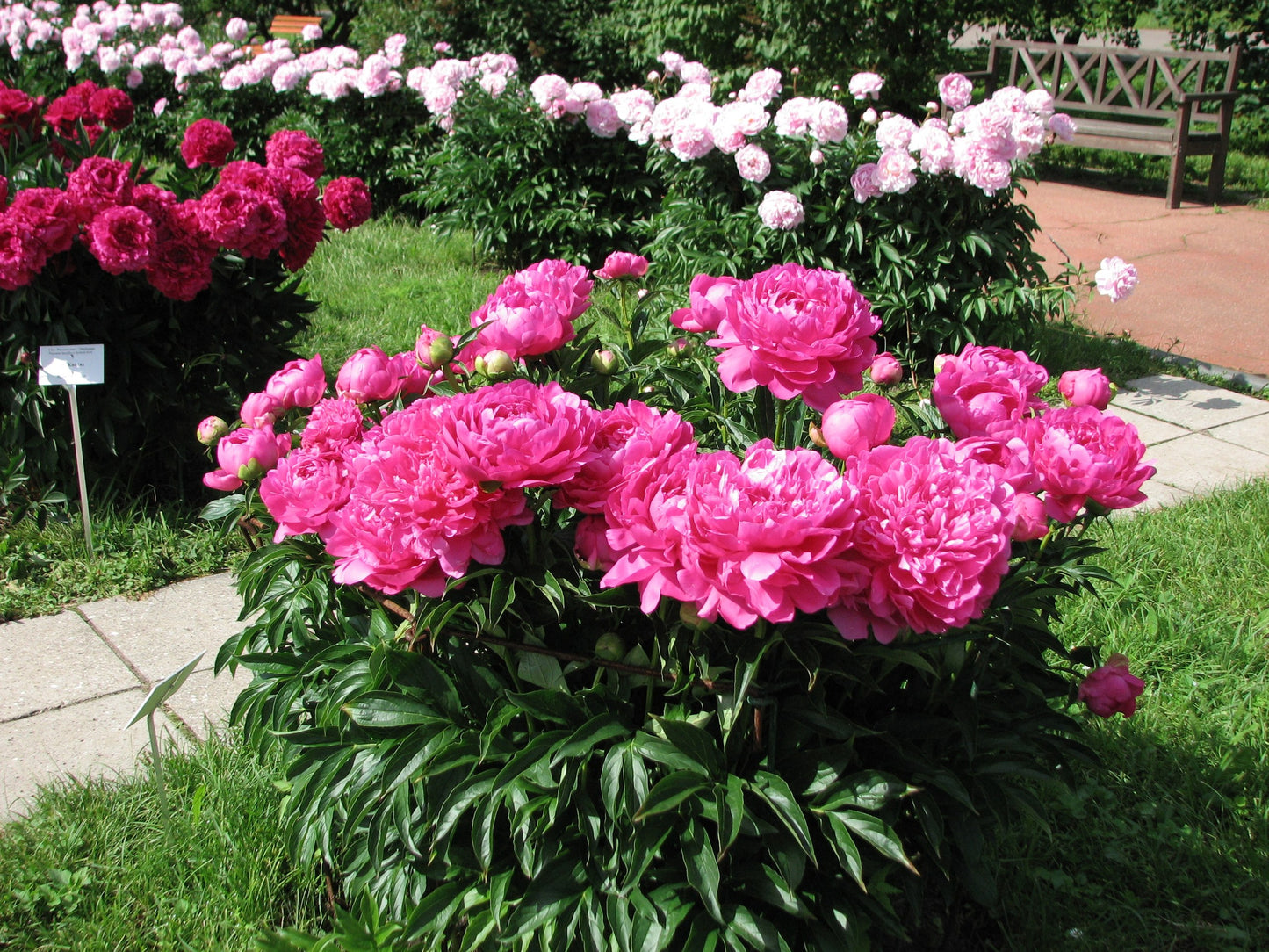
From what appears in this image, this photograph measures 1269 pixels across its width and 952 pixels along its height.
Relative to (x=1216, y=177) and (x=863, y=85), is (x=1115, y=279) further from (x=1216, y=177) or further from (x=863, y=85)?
(x=1216, y=177)

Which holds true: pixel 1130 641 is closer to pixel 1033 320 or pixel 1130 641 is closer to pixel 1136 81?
pixel 1033 320

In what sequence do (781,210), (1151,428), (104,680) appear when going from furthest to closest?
(1151,428)
(781,210)
(104,680)

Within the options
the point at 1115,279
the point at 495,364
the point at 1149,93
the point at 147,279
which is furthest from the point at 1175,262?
the point at 495,364

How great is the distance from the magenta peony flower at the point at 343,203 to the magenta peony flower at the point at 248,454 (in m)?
2.32

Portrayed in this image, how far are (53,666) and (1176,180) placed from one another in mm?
9700

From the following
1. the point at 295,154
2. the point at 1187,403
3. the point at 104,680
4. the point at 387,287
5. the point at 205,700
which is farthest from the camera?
the point at 387,287

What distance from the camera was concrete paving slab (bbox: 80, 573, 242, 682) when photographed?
298 cm

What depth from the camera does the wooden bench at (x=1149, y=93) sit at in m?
9.49

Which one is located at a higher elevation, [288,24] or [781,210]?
[288,24]

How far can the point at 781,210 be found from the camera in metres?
4.56

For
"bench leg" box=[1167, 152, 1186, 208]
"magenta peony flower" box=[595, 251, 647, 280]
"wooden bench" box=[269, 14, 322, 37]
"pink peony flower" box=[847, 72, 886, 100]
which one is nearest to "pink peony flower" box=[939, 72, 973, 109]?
"pink peony flower" box=[847, 72, 886, 100]

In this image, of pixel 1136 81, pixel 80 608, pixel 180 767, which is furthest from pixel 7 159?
pixel 1136 81

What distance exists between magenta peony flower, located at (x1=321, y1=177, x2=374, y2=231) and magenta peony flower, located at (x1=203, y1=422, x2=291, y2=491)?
2.32 meters

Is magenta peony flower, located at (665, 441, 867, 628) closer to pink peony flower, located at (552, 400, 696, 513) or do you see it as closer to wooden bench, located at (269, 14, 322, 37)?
pink peony flower, located at (552, 400, 696, 513)
